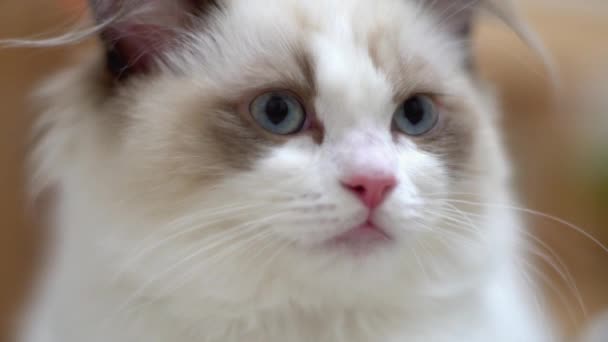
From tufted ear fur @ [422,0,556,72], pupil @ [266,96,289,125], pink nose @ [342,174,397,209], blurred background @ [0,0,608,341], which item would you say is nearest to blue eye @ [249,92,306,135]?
pupil @ [266,96,289,125]

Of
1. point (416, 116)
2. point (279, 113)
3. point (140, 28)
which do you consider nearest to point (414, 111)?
point (416, 116)

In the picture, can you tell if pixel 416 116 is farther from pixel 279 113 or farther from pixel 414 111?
pixel 279 113

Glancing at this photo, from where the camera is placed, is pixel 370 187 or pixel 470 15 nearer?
pixel 370 187

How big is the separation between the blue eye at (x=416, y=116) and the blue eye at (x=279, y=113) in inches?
6.1

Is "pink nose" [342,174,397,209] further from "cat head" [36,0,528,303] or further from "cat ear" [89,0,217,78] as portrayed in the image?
"cat ear" [89,0,217,78]

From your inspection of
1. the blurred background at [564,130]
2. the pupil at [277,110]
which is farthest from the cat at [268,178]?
the blurred background at [564,130]

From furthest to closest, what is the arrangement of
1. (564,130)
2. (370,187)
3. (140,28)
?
(564,130)
(140,28)
(370,187)

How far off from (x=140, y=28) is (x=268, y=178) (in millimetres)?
323

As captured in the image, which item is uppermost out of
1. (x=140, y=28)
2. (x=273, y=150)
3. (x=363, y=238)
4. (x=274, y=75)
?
(x=140, y=28)

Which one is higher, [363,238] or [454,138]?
[454,138]

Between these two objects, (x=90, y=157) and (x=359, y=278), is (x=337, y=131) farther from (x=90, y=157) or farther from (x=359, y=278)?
(x=90, y=157)

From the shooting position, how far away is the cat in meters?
0.89

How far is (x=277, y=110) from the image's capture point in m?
Result: 0.94

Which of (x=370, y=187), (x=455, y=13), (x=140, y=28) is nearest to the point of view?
(x=370, y=187)
